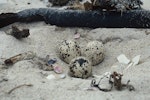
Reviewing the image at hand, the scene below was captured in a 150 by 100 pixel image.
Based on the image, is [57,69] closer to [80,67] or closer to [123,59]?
[80,67]

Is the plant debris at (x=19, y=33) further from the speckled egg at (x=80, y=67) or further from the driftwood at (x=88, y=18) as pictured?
the speckled egg at (x=80, y=67)

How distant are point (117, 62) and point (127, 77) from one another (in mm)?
433

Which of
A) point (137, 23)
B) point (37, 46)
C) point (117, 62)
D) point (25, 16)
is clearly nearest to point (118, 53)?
point (117, 62)

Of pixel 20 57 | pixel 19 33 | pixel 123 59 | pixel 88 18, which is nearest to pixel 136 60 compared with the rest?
pixel 123 59

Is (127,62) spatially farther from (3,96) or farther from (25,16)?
(25,16)

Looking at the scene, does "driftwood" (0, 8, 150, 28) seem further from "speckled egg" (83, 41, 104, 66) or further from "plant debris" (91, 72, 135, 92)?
"plant debris" (91, 72, 135, 92)

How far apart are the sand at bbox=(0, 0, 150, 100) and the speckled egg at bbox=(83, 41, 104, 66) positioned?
66mm

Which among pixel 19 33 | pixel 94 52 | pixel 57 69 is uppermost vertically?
pixel 19 33

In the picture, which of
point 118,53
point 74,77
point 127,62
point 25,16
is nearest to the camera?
point 74,77

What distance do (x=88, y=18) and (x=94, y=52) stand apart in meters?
0.69

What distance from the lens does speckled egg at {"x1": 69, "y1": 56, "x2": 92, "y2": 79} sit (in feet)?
9.07

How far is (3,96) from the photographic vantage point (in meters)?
2.43

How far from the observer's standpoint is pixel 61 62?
3098 millimetres

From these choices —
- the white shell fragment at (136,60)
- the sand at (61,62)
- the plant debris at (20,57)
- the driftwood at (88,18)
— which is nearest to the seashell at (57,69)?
the sand at (61,62)
